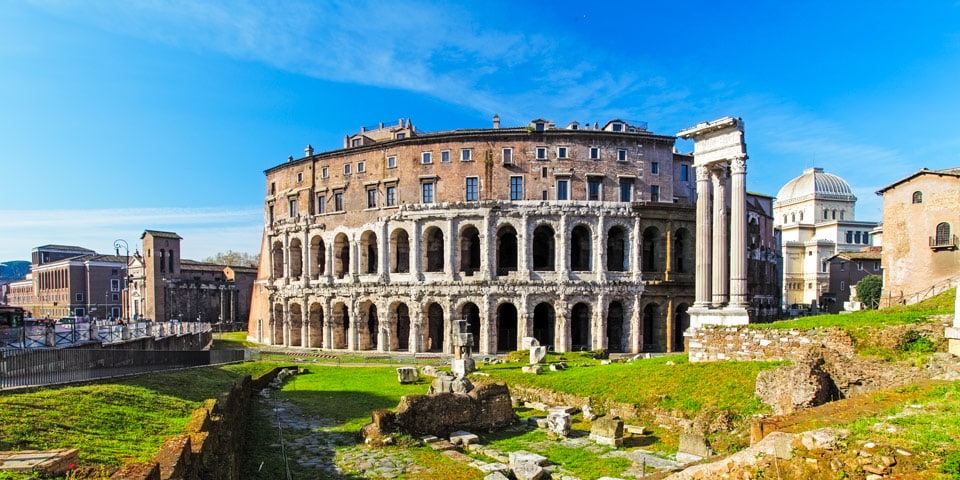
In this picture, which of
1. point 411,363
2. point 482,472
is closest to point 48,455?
point 482,472

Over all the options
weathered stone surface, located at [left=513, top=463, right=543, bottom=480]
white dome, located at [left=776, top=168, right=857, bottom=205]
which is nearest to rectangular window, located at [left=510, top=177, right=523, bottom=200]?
weathered stone surface, located at [left=513, top=463, right=543, bottom=480]

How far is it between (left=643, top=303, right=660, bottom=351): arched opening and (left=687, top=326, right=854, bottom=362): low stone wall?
18.3 metres

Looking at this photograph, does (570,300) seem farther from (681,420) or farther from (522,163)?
(681,420)

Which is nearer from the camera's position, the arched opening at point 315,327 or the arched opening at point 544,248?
the arched opening at point 544,248

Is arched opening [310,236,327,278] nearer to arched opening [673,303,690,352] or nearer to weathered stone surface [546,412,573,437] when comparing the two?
arched opening [673,303,690,352]

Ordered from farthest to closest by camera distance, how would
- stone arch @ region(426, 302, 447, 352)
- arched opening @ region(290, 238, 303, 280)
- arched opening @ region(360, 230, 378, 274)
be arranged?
arched opening @ region(290, 238, 303, 280) → arched opening @ region(360, 230, 378, 274) → stone arch @ region(426, 302, 447, 352)

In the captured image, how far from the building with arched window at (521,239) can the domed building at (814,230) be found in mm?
45913

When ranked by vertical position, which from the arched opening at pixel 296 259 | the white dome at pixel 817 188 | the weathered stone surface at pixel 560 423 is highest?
the white dome at pixel 817 188

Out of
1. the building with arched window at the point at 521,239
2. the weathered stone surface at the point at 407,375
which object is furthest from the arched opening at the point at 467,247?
the weathered stone surface at the point at 407,375

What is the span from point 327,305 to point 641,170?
27.3m

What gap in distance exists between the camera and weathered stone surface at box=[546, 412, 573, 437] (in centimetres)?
1593

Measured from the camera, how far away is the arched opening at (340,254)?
4578cm

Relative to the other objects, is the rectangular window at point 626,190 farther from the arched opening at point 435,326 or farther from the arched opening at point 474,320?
the arched opening at point 435,326

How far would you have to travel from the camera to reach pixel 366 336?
44.0m
